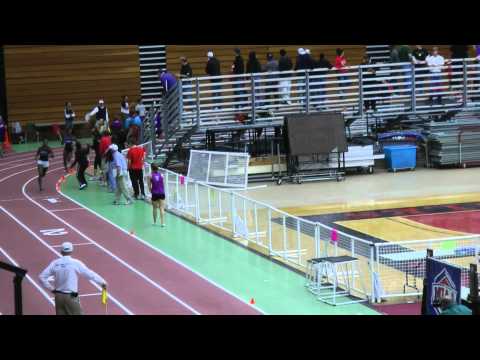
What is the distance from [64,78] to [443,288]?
30369 mm

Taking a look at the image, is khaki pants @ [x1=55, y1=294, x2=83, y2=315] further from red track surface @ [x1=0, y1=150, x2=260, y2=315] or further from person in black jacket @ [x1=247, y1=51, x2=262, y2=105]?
person in black jacket @ [x1=247, y1=51, x2=262, y2=105]

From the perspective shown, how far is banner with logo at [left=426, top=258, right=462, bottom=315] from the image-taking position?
567 inches

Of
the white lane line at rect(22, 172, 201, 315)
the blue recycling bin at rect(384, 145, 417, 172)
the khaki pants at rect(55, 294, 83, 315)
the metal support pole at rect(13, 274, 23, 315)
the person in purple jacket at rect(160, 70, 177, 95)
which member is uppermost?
the person in purple jacket at rect(160, 70, 177, 95)

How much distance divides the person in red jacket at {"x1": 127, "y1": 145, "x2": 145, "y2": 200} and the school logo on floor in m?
13.1

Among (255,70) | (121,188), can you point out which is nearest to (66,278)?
(121,188)

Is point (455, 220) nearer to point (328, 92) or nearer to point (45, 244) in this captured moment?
point (45, 244)

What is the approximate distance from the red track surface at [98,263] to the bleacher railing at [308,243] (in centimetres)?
204

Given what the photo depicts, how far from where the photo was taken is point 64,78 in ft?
140

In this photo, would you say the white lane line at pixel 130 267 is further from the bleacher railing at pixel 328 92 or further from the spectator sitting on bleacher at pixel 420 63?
the spectator sitting on bleacher at pixel 420 63

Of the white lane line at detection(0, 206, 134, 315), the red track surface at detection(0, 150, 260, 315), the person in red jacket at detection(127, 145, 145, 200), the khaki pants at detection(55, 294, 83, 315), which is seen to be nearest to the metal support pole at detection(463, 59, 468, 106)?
the person in red jacket at detection(127, 145, 145, 200)

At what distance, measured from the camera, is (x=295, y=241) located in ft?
69.4

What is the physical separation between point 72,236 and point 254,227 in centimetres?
415

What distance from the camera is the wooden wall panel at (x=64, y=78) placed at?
138 ft
